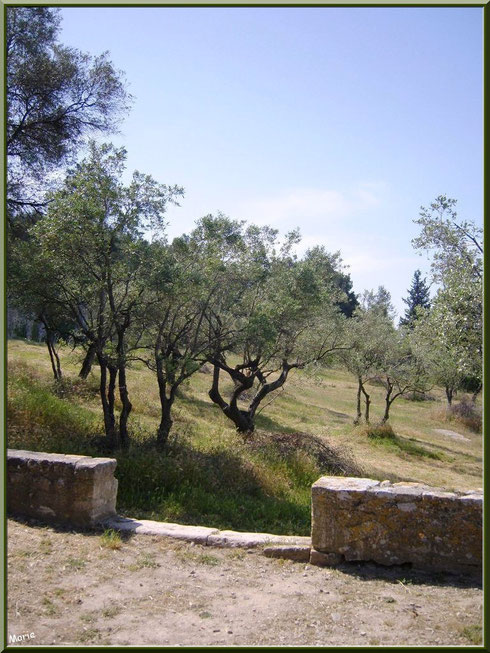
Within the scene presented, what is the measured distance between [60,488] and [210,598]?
233 cm

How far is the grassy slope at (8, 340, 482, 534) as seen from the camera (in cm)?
855

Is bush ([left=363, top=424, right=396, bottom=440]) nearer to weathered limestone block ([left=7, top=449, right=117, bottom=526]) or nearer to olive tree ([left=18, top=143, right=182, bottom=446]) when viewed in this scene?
olive tree ([left=18, top=143, right=182, bottom=446])

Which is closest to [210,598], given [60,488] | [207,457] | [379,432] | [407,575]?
[407,575]

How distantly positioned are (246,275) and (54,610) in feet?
31.5

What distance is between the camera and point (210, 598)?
174 inches

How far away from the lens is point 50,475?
19.8 feet

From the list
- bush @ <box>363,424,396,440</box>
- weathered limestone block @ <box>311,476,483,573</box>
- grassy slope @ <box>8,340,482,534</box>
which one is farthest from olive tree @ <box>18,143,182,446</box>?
bush @ <box>363,424,396,440</box>

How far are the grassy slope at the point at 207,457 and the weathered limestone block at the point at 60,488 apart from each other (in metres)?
1.70

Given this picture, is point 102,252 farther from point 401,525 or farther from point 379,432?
point 379,432

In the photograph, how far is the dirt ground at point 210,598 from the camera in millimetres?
3723

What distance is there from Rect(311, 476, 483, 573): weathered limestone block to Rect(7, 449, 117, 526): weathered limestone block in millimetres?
2291

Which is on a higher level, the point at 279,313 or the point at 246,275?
the point at 246,275

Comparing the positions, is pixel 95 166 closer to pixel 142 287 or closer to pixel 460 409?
pixel 142 287

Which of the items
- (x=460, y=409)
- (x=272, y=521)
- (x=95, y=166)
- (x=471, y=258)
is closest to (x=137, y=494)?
(x=272, y=521)
